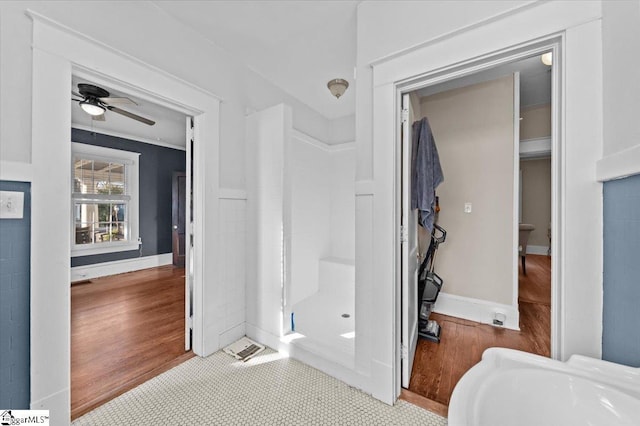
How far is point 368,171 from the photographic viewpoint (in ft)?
5.64

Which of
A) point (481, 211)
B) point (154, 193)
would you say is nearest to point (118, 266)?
point (154, 193)

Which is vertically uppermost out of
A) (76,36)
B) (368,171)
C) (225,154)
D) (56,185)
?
(76,36)

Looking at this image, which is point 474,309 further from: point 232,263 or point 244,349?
point 232,263

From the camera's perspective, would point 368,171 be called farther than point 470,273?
No

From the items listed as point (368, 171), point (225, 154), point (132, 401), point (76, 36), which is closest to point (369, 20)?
point (368, 171)

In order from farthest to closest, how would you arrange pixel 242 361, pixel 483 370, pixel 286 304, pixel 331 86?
1. pixel 331 86
2. pixel 286 304
3. pixel 242 361
4. pixel 483 370

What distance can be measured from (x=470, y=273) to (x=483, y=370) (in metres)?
2.39

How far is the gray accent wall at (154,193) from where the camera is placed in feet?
16.3

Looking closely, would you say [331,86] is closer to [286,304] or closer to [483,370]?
[286,304]

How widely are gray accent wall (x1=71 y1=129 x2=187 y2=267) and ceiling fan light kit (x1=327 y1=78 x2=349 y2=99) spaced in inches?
166

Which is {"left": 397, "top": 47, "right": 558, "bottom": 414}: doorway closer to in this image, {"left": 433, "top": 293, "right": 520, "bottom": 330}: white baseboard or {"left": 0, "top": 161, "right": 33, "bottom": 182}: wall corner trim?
{"left": 433, "top": 293, "right": 520, "bottom": 330}: white baseboard

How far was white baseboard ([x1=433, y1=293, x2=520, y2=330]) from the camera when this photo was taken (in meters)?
2.62

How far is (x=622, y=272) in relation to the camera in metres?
0.94

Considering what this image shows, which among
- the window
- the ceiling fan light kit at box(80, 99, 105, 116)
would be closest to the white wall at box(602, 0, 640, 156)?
the ceiling fan light kit at box(80, 99, 105, 116)
